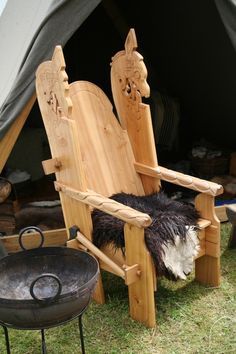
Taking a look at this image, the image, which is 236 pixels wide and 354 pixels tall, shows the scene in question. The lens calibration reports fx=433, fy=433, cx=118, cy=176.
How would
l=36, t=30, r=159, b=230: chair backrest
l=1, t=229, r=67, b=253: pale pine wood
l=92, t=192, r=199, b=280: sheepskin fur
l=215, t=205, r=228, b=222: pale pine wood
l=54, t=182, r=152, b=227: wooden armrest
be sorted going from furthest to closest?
l=215, t=205, r=228, b=222: pale pine wood → l=1, t=229, r=67, b=253: pale pine wood → l=36, t=30, r=159, b=230: chair backrest → l=92, t=192, r=199, b=280: sheepskin fur → l=54, t=182, r=152, b=227: wooden armrest

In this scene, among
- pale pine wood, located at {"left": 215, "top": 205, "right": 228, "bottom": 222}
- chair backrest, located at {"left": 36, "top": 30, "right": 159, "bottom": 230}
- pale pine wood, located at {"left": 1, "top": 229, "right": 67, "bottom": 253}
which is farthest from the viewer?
pale pine wood, located at {"left": 215, "top": 205, "right": 228, "bottom": 222}

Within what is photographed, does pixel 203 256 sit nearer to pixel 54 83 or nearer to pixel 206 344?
pixel 206 344

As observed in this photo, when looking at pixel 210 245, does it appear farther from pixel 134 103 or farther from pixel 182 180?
pixel 134 103

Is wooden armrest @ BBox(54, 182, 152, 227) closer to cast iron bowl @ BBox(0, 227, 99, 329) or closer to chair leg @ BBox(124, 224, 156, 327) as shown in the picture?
chair leg @ BBox(124, 224, 156, 327)

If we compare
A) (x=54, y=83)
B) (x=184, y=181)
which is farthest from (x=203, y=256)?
(x=54, y=83)

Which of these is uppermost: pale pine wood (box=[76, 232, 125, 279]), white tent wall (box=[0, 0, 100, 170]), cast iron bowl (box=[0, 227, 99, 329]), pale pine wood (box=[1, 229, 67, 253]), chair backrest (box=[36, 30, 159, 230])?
white tent wall (box=[0, 0, 100, 170])

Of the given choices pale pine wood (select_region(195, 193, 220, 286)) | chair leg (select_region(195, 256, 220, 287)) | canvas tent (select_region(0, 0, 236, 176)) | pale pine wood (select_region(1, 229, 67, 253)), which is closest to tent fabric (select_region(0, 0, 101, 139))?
canvas tent (select_region(0, 0, 236, 176))

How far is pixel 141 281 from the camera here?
87.0 inches

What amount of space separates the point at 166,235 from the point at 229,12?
56.5 inches

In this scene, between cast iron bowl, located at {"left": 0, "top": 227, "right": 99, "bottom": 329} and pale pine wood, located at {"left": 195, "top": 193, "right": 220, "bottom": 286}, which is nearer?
cast iron bowl, located at {"left": 0, "top": 227, "right": 99, "bottom": 329}

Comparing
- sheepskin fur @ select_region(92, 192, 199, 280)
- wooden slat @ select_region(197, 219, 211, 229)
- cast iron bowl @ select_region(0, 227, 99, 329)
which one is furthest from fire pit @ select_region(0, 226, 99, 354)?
wooden slat @ select_region(197, 219, 211, 229)

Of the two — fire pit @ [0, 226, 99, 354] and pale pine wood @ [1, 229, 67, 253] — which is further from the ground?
fire pit @ [0, 226, 99, 354]

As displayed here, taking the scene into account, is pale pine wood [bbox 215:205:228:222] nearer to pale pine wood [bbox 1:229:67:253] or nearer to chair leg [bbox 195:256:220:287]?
chair leg [bbox 195:256:220:287]

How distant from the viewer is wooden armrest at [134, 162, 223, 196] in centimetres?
243
